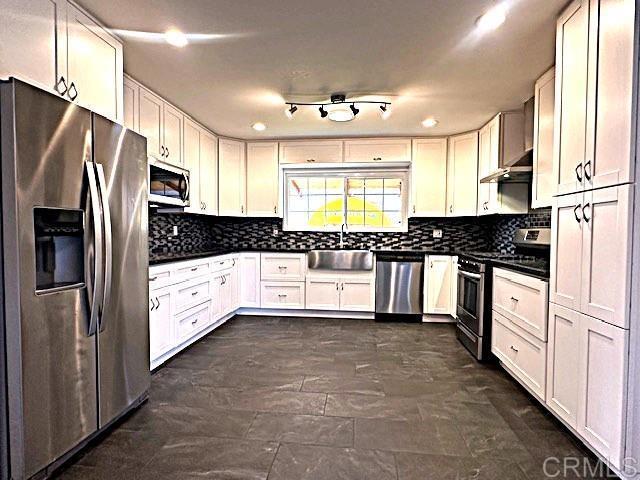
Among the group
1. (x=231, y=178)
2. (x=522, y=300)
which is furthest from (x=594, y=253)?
(x=231, y=178)

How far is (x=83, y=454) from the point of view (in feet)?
6.05

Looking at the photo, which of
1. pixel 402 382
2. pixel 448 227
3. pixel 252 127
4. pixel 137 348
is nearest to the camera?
pixel 137 348

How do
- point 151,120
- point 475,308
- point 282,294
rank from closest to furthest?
point 151,120 < point 475,308 < point 282,294

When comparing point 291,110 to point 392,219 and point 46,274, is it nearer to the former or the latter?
point 392,219

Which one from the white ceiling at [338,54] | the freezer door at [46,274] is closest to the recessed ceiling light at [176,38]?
the white ceiling at [338,54]

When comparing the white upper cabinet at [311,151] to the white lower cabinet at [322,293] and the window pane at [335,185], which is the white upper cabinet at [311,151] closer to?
the window pane at [335,185]

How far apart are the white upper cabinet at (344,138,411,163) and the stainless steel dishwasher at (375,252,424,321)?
4.06 ft

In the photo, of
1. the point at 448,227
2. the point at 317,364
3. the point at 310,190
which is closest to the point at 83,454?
the point at 317,364

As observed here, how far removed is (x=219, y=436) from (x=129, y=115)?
2.43 meters

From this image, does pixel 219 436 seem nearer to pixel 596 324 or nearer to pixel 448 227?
pixel 596 324

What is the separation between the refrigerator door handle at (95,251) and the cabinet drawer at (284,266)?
Result: 9.87 feet

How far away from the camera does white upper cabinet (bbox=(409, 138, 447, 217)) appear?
4.70m

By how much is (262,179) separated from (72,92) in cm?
307

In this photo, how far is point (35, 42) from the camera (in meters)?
1.75
